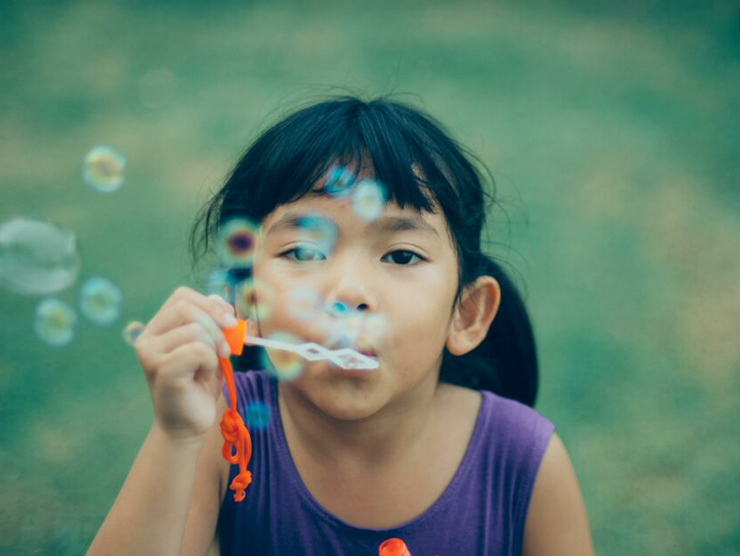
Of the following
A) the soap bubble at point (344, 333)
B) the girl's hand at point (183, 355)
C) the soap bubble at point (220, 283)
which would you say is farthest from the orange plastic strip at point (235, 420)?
the soap bubble at point (220, 283)

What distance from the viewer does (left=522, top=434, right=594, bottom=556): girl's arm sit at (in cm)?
121

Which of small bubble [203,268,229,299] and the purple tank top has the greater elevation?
small bubble [203,268,229,299]

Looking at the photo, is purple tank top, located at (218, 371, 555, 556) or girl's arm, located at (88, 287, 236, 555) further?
purple tank top, located at (218, 371, 555, 556)

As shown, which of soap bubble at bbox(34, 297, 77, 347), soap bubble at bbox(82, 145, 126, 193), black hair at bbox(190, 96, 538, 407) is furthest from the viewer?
soap bubble at bbox(82, 145, 126, 193)

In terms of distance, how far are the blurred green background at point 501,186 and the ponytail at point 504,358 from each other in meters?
0.46

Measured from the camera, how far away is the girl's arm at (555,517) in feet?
3.96

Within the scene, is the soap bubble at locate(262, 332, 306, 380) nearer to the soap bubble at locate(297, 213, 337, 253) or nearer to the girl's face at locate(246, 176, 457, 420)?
the girl's face at locate(246, 176, 457, 420)

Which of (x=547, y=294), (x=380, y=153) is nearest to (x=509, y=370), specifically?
(x=380, y=153)

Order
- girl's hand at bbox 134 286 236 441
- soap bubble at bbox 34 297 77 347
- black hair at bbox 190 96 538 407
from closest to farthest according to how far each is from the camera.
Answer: girl's hand at bbox 134 286 236 441 → black hair at bbox 190 96 538 407 → soap bubble at bbox 34 297 77 347

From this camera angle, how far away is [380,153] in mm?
1109

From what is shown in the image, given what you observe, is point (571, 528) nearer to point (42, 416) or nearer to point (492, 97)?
point (42, 416)

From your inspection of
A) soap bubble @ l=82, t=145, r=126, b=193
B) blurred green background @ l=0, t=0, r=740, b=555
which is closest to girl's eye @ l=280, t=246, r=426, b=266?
soap bubble @ l=82, t=145, r=126, b=193

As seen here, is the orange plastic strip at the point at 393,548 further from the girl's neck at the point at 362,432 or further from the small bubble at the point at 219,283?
the small bubble at the point at 219,283

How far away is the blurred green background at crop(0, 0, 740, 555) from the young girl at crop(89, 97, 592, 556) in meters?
0.56
